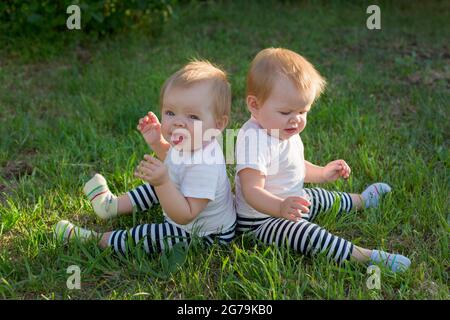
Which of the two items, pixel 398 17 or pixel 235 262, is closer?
pixel 235 262

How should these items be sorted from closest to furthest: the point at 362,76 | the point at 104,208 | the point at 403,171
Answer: the point at 104,208 → the point at 403,171 → the point at 362,76

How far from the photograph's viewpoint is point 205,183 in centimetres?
233

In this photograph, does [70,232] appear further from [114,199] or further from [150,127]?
[150,127]

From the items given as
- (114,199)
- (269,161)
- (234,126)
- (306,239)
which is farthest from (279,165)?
(234,126)

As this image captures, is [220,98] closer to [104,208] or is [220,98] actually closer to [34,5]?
[104,208]

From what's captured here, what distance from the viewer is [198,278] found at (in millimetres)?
2172

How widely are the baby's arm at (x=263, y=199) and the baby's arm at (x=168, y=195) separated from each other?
163mm

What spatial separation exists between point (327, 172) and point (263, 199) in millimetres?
500

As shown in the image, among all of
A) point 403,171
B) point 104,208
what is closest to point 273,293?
point 104,208

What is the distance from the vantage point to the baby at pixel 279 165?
2.30m

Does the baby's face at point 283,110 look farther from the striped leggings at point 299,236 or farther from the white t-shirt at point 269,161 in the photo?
the striped leggings at point 299,236

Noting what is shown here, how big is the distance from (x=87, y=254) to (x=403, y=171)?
1580 millimetres

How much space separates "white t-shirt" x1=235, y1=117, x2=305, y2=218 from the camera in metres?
2.37

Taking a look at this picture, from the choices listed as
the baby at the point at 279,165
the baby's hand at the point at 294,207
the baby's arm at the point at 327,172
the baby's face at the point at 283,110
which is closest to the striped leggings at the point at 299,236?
the baby at the point at 279,165
